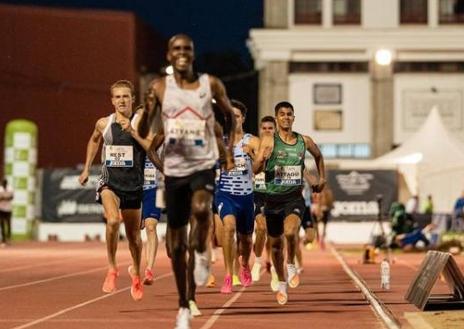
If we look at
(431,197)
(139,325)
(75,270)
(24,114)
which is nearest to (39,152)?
(24,114)

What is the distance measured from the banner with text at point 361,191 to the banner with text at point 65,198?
28.4ft

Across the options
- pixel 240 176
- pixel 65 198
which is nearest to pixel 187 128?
pixel 240 176

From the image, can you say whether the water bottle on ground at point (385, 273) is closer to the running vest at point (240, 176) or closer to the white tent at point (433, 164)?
the running vest at point (240, 176)

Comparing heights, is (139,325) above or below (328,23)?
below

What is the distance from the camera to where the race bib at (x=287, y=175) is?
15.7m

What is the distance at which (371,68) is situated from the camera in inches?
2628

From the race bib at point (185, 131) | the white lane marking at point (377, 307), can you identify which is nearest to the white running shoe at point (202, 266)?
the race bib at point (185, 131)

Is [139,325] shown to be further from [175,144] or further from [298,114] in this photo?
[298,114]

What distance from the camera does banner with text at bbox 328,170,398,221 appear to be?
4684 cm

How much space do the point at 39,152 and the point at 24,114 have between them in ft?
7.39

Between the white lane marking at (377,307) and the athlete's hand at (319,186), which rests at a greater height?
the athlete's hand at (319,186)

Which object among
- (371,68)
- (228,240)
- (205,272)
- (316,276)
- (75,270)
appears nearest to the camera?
(205,272)

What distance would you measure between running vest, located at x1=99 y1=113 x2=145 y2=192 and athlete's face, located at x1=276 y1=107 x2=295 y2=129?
5.38 ft

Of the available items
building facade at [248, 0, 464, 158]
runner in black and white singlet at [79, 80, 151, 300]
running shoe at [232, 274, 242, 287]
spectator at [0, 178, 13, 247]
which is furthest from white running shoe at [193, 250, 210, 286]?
building facade at [248, 0, 464, 158]
